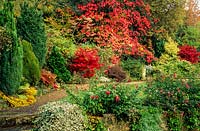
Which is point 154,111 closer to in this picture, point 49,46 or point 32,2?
point 49,46

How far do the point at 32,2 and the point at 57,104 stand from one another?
39.1ft

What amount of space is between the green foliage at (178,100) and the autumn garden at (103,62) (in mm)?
21

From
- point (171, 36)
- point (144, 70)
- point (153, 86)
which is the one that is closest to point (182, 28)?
point (171, 36)

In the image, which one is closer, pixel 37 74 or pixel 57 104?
pixel 57 104

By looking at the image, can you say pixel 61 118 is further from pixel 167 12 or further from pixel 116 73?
pixel 167 12

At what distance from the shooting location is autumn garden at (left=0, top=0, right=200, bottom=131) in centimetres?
727

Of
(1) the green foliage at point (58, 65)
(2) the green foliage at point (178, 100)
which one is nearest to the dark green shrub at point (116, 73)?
(1) the green foliage at point (58, 65)

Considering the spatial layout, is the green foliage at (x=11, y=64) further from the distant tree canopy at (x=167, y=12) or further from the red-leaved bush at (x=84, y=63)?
the distant tree canopy at (x=167, y=12)

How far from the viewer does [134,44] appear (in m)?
19.6

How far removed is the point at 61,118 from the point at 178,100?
2863mm

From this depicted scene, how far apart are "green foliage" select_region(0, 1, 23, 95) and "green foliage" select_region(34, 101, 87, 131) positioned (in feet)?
14.7

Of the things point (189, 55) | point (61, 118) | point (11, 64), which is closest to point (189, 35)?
point (189, 55)

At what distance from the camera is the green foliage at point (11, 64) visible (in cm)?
1098

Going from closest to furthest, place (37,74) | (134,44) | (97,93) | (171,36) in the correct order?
1. (97,93)
2. (37,74)
3. (134,44)
4. (171,36)
